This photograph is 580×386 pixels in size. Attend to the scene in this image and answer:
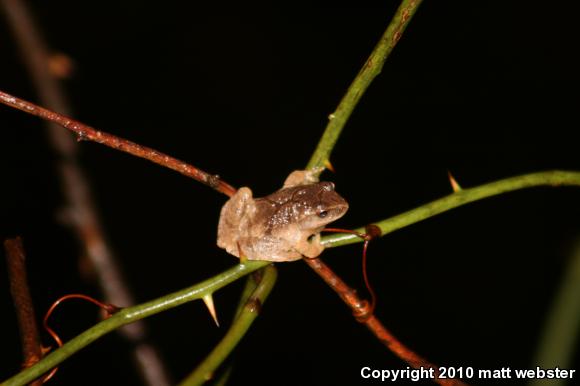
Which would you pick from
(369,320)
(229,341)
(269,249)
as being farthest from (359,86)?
(229,341)

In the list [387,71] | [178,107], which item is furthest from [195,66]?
[387,71]

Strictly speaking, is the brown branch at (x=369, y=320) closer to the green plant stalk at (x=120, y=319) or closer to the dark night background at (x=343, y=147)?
the green plant stalk at (x=120, y=319)

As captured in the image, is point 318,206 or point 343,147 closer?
point 318,206

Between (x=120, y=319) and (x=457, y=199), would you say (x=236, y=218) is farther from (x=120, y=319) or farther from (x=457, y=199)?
(x=457, y=199)

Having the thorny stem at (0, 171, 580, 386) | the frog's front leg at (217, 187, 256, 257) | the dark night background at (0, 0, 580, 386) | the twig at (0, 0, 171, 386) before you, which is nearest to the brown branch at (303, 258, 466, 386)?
the thorny stem at (0, 171, 580, 386)

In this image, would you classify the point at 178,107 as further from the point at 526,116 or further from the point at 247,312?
the point at 247,312

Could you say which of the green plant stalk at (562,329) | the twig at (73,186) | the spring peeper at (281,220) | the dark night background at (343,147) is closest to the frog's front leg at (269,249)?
the spring peeper at (281,220)
